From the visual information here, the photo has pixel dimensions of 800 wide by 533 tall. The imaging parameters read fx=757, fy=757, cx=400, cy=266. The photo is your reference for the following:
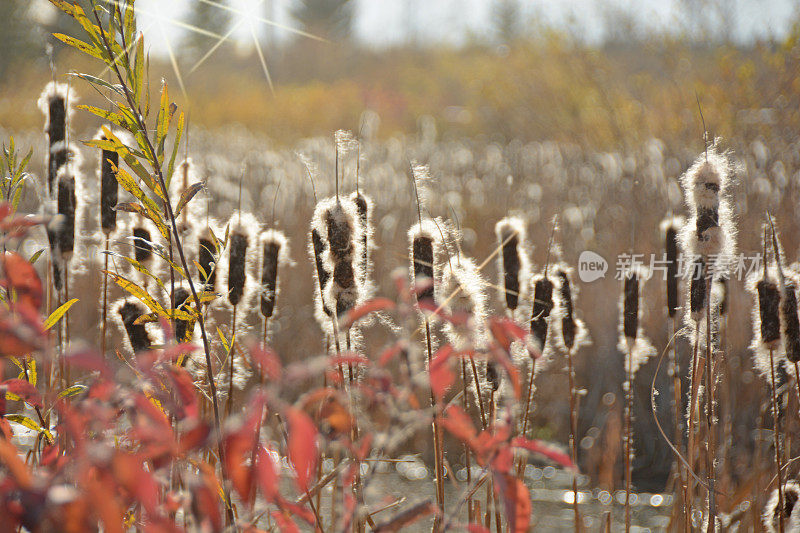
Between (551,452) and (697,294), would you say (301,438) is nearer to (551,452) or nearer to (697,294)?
(551,452)

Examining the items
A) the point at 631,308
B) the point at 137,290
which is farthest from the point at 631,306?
the point at 137,290

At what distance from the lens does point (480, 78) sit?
18562 millimetres

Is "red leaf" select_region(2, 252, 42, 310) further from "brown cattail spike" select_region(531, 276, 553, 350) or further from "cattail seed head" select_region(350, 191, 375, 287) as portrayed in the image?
"brown cattail spike" select_region(531, 276, 553, 350)

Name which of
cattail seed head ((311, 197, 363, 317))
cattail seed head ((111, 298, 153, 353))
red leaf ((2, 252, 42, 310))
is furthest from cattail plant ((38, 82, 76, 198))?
red leaf ((2, 252, 42, 310))

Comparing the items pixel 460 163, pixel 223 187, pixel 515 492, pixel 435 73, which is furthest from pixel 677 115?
pixel 435 73

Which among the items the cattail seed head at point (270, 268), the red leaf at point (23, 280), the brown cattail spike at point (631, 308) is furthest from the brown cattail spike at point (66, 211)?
the brown cattail spike at point (631, 308)

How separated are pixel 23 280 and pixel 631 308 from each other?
120cm

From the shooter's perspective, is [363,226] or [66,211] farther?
[66,211]

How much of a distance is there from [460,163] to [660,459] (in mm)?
5698

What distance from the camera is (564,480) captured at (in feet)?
11.8

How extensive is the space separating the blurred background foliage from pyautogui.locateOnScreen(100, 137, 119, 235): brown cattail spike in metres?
0.20

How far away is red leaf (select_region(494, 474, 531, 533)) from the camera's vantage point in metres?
0.56

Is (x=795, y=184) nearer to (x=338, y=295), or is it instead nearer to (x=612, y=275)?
(x=612, y=275)

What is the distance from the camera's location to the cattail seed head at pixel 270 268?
1410 mm
